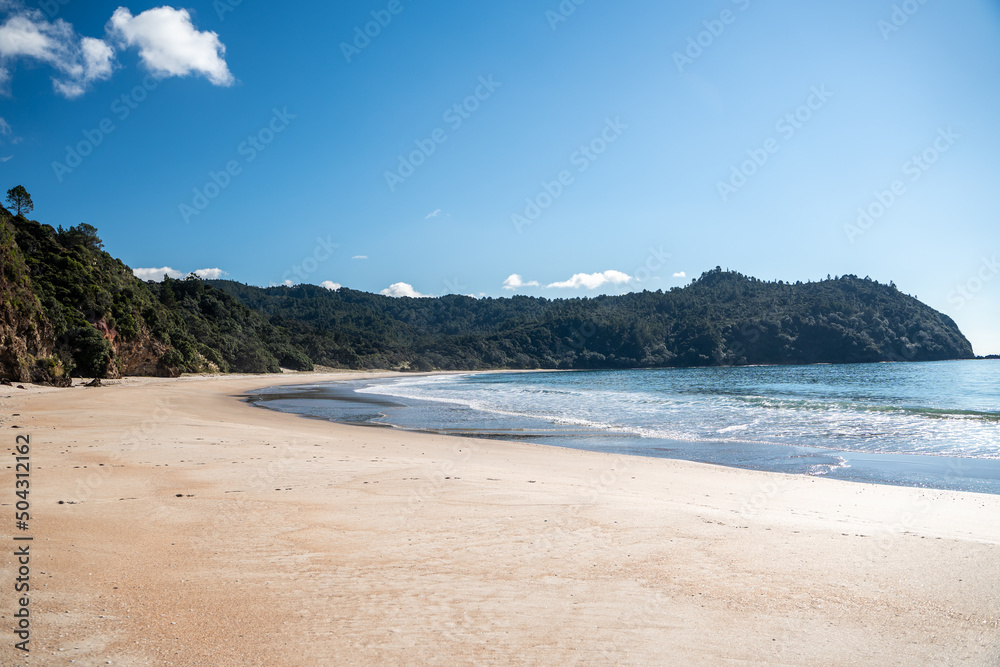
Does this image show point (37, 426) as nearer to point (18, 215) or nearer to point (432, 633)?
point (432, 633)

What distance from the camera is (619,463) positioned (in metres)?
10.1

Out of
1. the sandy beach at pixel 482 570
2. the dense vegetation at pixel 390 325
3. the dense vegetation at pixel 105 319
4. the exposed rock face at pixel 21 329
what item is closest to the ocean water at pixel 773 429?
the sandy beach at pixel 482 570

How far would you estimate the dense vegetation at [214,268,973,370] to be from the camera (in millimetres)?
104625

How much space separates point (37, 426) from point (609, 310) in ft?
493

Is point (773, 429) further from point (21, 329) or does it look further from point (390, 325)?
point (390, 325)

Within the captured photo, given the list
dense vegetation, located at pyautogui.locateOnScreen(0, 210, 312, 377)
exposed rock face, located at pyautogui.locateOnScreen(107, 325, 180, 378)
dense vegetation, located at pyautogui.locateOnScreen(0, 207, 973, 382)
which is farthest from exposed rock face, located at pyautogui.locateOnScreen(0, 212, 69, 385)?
exposed rock face, located at pyautogui.locateOnScreen(107, 325, 180, 378)

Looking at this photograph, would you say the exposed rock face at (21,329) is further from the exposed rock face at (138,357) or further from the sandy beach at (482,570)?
the sandy beach at (482,570)

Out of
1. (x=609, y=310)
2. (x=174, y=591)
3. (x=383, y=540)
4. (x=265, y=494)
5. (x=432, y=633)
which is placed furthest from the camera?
(x=609, y=310)

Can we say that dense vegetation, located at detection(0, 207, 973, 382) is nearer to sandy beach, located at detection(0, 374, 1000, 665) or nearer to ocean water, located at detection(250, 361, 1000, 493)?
ocean water, located at detection(250, 361, 1000, 493)

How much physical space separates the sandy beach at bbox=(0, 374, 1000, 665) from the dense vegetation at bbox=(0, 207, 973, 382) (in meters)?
23.9

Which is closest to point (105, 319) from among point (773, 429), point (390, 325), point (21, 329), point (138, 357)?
point (138, 357)

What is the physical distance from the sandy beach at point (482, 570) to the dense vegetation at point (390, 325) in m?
23.9

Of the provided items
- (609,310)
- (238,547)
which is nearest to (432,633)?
(238,547)

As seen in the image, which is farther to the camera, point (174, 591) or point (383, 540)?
point (383, 540)
